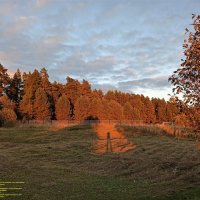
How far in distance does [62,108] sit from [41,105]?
297 inches

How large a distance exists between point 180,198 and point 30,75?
7625 cm

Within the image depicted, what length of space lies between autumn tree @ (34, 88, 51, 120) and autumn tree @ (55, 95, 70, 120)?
5.22 meters

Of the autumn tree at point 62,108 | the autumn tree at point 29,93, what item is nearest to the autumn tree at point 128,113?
the autumn tree at point 62,108

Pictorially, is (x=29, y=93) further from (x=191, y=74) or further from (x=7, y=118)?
(x=191, y=74)

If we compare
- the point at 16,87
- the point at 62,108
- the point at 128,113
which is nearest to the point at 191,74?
the point at 62,108

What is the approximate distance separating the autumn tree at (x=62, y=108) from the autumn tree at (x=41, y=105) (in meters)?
5.22

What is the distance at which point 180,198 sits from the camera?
12133mm

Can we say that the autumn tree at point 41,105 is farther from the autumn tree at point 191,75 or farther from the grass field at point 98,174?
the autumn tree at point 191,75

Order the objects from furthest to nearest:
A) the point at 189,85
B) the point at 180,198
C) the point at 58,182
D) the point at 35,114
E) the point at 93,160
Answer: the point at 35,114 → the point at 93,160 → the point at 58,182 → the point at 180,198 → the point at 189,85

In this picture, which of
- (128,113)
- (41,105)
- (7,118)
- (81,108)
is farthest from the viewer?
(128,113)

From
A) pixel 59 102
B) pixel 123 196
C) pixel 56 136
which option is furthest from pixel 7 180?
pixel 59 102

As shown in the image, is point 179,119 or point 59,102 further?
point 59,102

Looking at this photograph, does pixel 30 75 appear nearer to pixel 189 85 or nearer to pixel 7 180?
pixel 7 180

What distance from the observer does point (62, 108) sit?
85.7m
